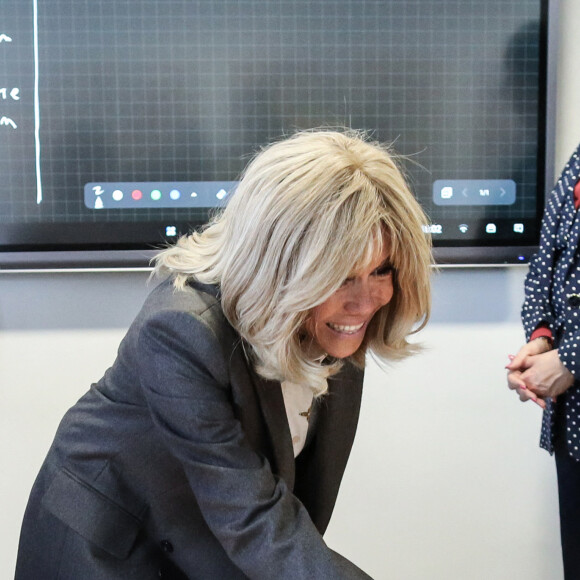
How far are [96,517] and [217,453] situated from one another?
270 mm

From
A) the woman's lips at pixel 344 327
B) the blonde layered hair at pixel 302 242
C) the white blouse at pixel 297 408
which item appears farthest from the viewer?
the white blouse at pixel 297 408

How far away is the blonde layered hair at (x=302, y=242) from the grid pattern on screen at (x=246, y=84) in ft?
3.02

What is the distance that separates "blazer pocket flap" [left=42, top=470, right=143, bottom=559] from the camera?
49.1 inches

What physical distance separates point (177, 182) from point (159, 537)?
1.01 m

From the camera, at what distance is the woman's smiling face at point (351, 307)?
3.65ft

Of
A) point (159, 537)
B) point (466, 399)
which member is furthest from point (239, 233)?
point (466, 399)

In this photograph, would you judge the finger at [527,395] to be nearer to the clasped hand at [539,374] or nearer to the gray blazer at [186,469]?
the clasped hand at [539,374]

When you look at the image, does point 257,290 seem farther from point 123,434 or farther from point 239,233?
point 123,434

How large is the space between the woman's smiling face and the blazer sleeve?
15cm

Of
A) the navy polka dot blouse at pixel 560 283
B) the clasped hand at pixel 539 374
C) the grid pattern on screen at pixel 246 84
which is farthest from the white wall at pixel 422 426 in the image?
the clasped hand at pixel 539 374

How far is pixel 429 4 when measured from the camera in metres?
2.04

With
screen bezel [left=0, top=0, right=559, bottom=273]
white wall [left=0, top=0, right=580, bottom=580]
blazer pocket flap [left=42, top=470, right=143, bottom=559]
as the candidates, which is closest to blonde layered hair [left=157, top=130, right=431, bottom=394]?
blazer pocket flap [left=42, top=470, right=143, bottom=559]

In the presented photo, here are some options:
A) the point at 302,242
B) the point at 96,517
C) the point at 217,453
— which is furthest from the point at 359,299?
the point at 96,517

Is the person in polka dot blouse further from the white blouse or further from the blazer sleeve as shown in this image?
the blazer sleeve
